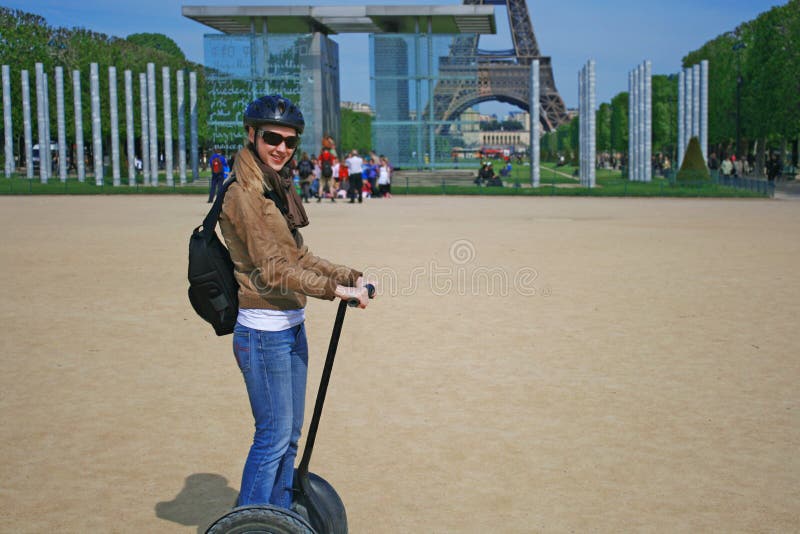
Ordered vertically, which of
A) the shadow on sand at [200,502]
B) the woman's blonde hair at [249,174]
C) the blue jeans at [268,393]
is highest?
the woman's blonde hair at [249,174]

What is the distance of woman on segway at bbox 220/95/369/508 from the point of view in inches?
133

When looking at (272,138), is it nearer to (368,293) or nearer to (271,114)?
(271,114)

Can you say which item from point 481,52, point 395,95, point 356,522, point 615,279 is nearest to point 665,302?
point 615,279

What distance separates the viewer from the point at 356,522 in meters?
4.39

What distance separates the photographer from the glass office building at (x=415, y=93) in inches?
1688

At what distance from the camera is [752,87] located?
51094 millimetres

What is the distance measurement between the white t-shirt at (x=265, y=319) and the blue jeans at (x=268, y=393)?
18mm

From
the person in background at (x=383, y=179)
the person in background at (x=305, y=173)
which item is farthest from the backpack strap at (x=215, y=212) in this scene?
the person in background at (x=383, y=179)

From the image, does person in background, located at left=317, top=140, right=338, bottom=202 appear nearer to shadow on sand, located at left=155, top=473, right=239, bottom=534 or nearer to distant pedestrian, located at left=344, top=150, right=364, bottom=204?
distant pedestrian, located at left=344, top=150, right=364, bottom=204

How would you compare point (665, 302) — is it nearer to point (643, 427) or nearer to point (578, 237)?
point (643, 427)

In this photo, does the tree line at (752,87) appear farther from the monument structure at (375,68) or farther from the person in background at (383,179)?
the person in background at (383,179)

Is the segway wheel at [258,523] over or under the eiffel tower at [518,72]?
under

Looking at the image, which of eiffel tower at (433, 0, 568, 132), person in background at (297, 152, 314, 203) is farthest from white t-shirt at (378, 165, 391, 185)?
eiffel tower at (433, 0, 568, 132)

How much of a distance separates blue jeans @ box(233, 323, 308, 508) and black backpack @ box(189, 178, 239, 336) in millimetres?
103
